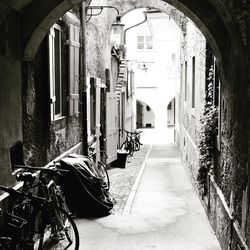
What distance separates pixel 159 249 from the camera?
22.3ft

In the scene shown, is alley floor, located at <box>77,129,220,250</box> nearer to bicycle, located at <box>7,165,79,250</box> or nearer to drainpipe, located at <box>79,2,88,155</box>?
bicycle, located at <box>7,165,79,250</box>

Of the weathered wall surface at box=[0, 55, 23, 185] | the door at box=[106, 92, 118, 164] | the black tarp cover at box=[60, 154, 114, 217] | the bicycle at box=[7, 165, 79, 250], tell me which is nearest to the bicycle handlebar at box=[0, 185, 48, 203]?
the bicycle at box=[7, 165, 79, 250]

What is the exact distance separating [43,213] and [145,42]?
119ft

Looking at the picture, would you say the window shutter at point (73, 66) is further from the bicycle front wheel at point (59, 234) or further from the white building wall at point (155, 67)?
the white building wall at point (155, 67)

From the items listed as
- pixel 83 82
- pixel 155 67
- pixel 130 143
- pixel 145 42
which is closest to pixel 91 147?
pixel 83 82

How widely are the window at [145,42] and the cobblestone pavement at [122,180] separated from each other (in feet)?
70.5

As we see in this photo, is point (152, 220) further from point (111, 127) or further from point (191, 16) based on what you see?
point (111, 127)

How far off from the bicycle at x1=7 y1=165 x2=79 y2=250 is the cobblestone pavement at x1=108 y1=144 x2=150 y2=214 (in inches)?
117

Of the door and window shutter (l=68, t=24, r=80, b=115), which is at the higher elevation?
window shutter (l=68, t=24, r=80, b=115)

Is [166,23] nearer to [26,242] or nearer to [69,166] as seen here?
[69,166]

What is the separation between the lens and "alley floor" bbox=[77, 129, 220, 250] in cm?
714

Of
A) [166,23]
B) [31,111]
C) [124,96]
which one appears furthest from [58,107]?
[166,23]

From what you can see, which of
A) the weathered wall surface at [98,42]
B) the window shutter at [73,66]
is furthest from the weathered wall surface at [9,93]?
the weathered wall surface at [98,42]

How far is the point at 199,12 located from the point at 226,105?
139 cm
